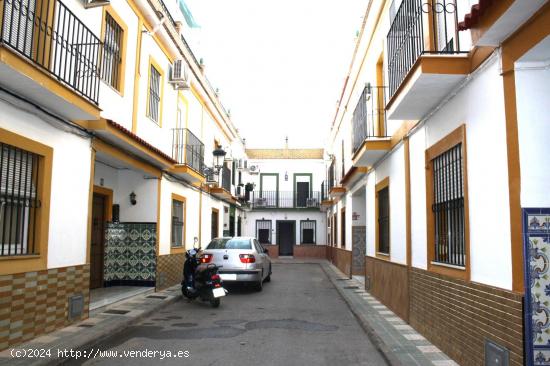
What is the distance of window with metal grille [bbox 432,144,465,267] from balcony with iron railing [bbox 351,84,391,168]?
2.98 m

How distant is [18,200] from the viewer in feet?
21.2

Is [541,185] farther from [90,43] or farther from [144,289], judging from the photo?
[144,289]

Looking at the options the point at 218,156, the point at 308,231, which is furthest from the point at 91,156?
the point at 308,231

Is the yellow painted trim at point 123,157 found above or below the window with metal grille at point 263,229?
above

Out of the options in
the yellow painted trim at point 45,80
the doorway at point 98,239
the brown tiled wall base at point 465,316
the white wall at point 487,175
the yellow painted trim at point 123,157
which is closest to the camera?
the brown tiled wall base at point 465,316

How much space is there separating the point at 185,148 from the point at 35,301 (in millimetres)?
7635

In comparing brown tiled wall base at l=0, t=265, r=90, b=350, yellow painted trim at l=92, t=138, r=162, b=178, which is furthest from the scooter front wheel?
yellow painted trim at l=92, t=138, r=162, b=178

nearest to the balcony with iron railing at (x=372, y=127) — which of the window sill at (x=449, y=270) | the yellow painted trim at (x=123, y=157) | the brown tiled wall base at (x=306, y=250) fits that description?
the window sill at (x=449, y=270)

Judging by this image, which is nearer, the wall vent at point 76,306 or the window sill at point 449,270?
the window sill at point 449,270

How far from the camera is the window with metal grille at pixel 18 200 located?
20.5 ft

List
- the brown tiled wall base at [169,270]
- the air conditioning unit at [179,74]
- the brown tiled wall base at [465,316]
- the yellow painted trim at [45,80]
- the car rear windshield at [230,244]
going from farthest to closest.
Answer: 1. the car rear windshield at [230,244]
2. the air conditioning unit at [179,74]
3. the brown tiled wall base at [169,270]
4. the yellow painted trim at [45,80]
5. the brown tiled wall base at [465,316]

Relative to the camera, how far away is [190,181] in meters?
14.5

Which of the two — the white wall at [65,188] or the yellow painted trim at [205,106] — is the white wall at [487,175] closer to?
the white wall at [65,188]

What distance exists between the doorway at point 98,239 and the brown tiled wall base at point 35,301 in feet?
11.1
